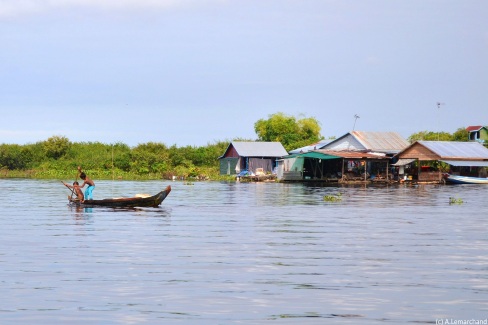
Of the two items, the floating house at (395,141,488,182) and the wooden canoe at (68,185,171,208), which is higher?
the floating house at (395,141,488,182)

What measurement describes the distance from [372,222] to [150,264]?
11.0 metres

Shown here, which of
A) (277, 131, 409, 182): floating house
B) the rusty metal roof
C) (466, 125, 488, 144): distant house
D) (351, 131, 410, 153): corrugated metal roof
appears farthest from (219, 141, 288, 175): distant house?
(466, 125, 488, 144): distant house

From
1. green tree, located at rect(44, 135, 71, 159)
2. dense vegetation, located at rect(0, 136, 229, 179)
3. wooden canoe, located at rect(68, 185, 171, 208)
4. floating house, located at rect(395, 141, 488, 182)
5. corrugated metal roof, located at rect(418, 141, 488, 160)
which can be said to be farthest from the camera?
green tree, located at rect(44, 135, 71, 159)

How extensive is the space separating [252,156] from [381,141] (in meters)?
10.5

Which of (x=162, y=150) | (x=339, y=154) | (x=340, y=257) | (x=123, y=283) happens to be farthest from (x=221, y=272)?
(x=162, y=150)

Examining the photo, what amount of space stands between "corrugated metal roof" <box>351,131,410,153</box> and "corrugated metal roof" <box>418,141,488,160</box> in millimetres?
3257

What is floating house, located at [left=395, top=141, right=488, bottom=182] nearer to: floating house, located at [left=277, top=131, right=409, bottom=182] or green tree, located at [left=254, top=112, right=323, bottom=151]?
floating house, located at [left=277, top=131, right=409, bottom=182]

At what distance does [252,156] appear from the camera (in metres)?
63.8

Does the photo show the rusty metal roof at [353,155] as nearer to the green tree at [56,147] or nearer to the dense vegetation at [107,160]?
the dense vegetation at [107,160]

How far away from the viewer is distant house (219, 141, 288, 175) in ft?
209

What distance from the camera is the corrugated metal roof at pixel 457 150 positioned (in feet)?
179

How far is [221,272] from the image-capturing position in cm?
1295

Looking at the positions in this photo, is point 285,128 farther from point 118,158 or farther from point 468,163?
point 468,163

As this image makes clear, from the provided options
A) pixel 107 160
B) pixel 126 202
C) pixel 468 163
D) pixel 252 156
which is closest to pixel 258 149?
pixel 252 156
